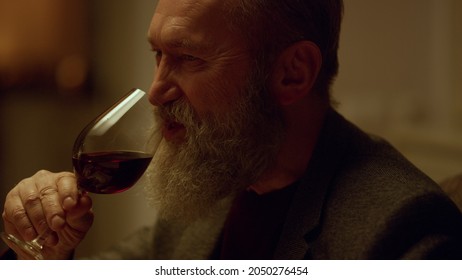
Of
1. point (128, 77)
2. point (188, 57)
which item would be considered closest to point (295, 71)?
point (188, 57)

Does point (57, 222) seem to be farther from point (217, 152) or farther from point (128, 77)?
point (128, 77)

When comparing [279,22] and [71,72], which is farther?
[71,72]

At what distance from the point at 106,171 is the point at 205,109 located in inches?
9.6

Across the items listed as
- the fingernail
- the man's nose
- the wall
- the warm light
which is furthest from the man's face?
the warm light

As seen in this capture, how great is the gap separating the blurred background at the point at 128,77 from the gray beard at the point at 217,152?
247 mm

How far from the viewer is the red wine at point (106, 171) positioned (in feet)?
3.21

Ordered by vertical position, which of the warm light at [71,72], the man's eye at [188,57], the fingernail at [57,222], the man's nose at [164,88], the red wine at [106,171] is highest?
the man's eye at [188,57]

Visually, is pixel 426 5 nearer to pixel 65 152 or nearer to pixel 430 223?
pixel 430 223

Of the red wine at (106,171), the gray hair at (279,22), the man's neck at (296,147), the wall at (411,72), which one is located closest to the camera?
the red wine at (106,171)

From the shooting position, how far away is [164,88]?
3.65ft

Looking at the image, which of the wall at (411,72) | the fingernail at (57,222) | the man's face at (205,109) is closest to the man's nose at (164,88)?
the man's face at (205,109)

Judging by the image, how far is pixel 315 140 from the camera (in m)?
1.21

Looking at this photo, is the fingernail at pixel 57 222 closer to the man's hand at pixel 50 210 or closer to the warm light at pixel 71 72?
the man's hand at pixel 50 210

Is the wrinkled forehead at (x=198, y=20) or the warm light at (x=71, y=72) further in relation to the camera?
the warm light at (x=71, y=72)
